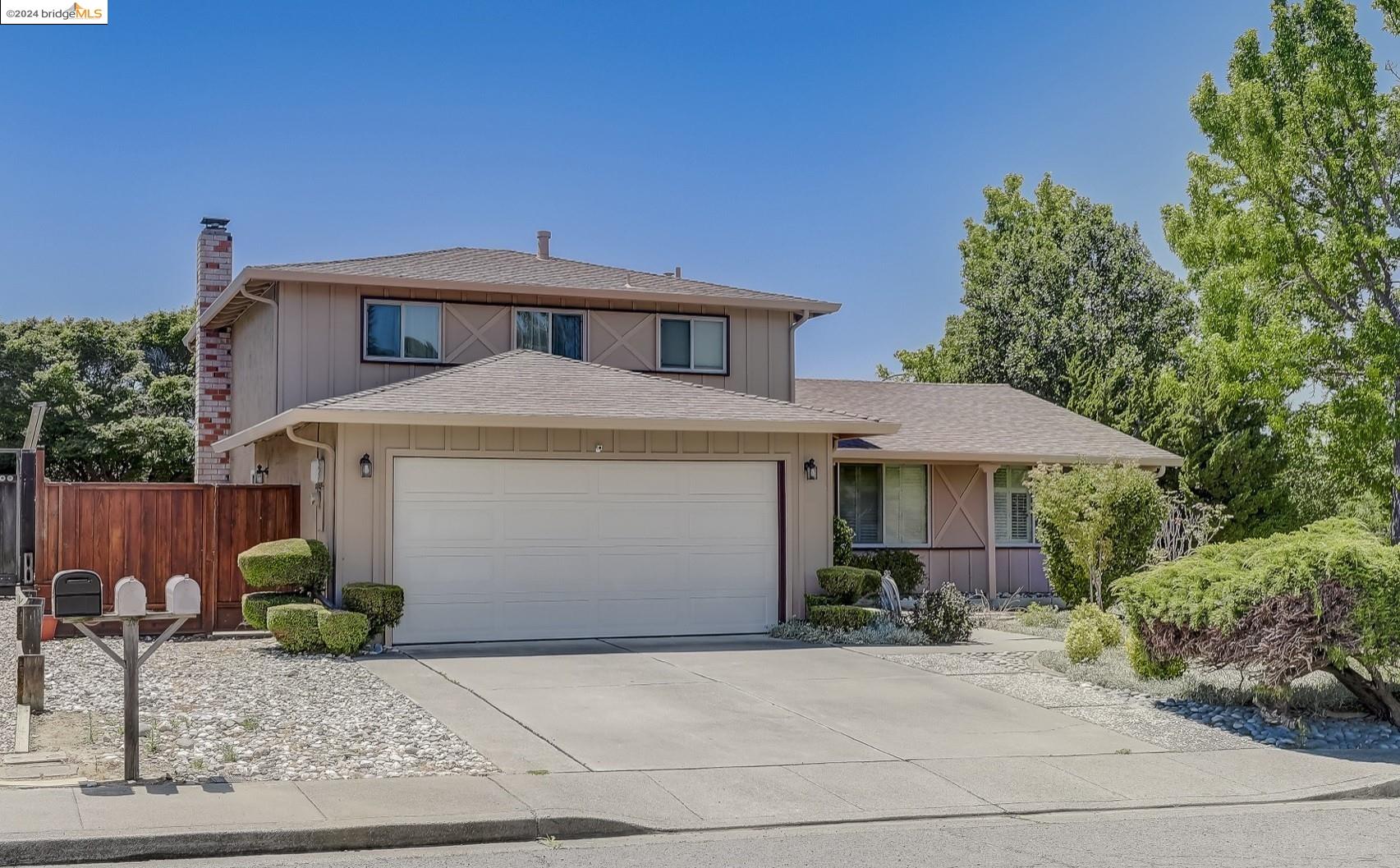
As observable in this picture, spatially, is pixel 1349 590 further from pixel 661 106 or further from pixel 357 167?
pixel 357 167

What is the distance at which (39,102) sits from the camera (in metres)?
19.4

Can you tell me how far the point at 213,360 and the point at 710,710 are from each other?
14.8m

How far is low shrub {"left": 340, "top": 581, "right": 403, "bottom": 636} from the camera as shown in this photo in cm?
1395

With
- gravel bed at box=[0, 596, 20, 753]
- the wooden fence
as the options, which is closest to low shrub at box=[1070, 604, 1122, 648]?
gravel bed at box=[0, 596, 20, 753]

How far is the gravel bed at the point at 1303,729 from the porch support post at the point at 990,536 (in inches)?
410

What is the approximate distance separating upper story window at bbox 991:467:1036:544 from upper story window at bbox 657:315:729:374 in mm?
5899

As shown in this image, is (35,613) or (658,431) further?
(658,431)

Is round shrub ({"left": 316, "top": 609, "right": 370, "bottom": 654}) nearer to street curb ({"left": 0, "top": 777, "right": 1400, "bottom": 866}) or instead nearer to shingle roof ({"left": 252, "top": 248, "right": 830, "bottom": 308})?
shingle roof ({"left": 252, "top": 248, "right": 830, "bottom": 308})

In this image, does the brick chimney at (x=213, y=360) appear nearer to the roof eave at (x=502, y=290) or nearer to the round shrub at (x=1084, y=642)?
the roof eave at (x=502, y=290)

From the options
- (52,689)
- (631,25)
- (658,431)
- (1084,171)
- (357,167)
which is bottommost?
(52,689)

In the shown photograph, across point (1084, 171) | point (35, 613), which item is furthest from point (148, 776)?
point (1084, 171)

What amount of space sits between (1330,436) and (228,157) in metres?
17.6

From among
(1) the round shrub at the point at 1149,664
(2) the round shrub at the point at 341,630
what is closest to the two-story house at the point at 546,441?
(2) the round shrub at the point at 341,630

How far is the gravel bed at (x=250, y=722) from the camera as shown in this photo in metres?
8.36
